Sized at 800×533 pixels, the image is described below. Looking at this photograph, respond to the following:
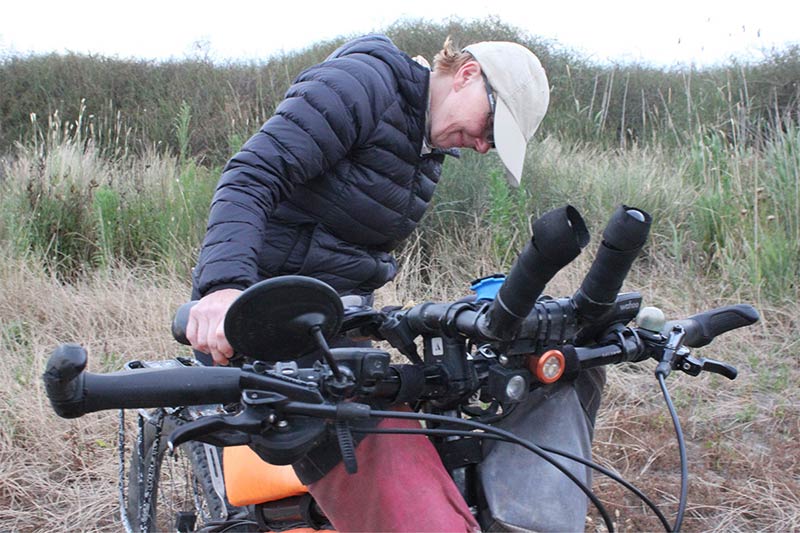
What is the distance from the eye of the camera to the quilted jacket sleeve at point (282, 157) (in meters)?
1.70

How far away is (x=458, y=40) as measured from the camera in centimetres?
1266

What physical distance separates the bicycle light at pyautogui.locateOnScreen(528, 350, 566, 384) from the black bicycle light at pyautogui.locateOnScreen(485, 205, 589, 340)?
0.12 meters

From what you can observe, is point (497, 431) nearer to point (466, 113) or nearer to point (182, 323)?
point (182, 323)

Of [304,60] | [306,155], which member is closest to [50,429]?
[306,155]

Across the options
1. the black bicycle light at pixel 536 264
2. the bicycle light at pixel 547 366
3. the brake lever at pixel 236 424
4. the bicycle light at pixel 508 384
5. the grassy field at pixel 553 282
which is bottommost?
the grassy field at pixel 553 282

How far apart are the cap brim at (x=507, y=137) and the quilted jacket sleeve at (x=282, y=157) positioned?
32 centimetres

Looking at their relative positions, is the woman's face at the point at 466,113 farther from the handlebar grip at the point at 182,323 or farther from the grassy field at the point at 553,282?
the grassy field at the point at 553,282

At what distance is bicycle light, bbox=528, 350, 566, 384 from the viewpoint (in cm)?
137

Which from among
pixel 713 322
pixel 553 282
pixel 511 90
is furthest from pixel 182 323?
pixel 553 282

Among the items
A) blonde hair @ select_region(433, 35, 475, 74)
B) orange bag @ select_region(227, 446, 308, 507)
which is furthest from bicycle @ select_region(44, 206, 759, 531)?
blonde hair @ select_region(433, 35, 475, 74)

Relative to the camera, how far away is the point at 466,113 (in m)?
2.28

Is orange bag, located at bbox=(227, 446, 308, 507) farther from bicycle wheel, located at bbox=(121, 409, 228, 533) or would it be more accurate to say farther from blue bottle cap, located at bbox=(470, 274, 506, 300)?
blue bottle cap, located at bbox=(470, 274, 506, 300)

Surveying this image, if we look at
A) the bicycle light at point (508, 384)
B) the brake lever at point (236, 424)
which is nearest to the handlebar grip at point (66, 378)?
the brake lever at point (236, 424)

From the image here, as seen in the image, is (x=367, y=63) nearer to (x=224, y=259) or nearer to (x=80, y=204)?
(x=224, y=259)
